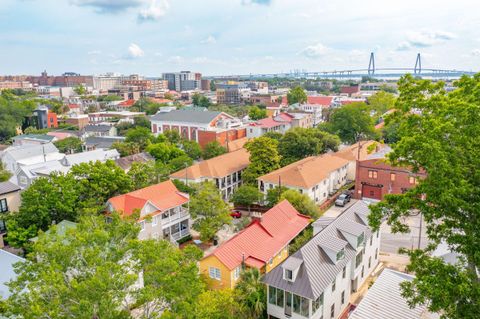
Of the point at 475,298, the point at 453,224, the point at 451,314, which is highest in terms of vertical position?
the point at 453,224

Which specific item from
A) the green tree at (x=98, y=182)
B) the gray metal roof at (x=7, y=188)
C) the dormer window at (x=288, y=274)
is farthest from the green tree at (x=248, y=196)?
the gray metal roof at (x=7, y=188)

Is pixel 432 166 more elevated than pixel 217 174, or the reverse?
pixel 432 166

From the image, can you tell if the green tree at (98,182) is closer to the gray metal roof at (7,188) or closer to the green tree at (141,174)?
the green tree at (141,174)

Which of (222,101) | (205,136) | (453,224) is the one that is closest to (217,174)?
(205,136)

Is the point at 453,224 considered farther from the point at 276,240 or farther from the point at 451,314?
the point at 276,240

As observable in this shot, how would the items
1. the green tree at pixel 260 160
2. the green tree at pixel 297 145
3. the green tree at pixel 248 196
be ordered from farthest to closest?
the green tree at pixel 297 145, the green tree at pixel 260 160, the green tree at pixel 248 196
